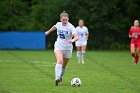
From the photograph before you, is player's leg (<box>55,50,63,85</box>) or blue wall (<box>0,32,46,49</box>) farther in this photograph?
blue wall (<box>0,32,46,49</box>)

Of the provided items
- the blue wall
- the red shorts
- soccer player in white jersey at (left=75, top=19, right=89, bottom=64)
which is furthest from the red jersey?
the blue wall

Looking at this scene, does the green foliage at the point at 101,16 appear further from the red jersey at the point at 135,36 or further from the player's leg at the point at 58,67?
the player's leg at the point at 58,67

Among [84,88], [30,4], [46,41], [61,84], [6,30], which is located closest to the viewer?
[84,88]

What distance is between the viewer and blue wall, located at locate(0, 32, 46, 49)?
4131cm

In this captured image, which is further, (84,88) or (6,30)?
(6,30)

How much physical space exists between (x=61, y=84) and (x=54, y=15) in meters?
29.3

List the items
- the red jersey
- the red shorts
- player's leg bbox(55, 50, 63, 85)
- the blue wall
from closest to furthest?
player's leg bbox(55, 50, 63, 85), the red shorts, the red jersey, the blue wall

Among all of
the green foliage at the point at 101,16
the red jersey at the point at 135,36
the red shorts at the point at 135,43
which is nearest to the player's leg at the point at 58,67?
the red shorts at the point at 135,43

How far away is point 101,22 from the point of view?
1687 inches

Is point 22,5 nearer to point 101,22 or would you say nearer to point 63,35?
point 101,22

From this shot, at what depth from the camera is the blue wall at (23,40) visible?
41312 mm

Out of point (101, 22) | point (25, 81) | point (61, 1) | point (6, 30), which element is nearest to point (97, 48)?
point (101, 22)

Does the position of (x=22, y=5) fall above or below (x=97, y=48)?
above

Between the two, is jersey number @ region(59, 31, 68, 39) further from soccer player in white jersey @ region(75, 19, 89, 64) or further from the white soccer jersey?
soccer player in white jersey @ region(75, 19, 89, 64)
